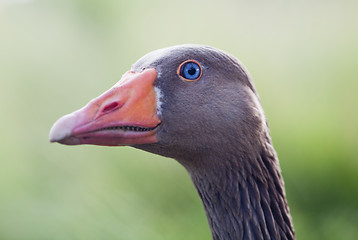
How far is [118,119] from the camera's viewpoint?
197 cm

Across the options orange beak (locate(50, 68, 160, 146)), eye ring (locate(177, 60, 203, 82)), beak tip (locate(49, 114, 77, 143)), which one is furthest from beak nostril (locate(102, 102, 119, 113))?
eye ring (locate(177, 60, 203, 82))

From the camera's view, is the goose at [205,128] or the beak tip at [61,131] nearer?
the beak tip at [61,131]

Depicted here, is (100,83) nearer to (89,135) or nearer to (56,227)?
(56,227)

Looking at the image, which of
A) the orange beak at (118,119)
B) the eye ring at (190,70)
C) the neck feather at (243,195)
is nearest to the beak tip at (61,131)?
Answer: the orange beak at (118,119)

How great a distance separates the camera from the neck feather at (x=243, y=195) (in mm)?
2305

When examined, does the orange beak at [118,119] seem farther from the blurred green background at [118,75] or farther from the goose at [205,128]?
the blurred green background at [118,75]

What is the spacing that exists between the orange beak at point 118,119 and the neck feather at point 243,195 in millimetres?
460

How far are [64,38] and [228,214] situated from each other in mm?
5085

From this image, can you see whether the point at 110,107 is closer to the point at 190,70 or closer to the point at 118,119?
the point at 118,119

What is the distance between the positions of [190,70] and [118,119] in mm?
504

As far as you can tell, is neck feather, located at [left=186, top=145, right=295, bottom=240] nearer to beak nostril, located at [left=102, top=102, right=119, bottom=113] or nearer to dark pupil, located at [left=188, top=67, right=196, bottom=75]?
dark pupil, located at [left=188, top=67, right=196, bottom=75]

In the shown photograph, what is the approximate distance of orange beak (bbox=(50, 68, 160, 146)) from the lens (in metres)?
1.91
